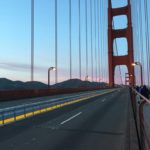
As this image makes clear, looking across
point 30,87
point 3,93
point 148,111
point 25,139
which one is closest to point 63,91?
point 30,87

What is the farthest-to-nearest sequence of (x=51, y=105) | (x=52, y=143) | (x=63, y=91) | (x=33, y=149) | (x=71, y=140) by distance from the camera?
(x=63, y=91)
(x=51, y=105)
(x=71, y=140)
(x=52, y=143)
(x=33, y=149)

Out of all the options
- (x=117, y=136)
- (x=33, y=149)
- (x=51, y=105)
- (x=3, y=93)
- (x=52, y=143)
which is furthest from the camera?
(x=3, y=93)

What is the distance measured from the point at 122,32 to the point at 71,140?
85.8 m

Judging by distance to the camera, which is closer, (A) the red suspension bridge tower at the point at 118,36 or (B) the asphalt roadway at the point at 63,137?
(B) the asphalt roadway at the point at 63,137

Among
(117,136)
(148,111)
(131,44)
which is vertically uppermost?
(131,44)

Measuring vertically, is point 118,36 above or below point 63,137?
above

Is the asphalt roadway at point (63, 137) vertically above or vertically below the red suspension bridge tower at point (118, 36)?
below

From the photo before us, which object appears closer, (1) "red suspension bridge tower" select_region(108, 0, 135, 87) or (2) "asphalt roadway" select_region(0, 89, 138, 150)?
(2) "asphalt roadway" select_region(0, 89, 138, 150)

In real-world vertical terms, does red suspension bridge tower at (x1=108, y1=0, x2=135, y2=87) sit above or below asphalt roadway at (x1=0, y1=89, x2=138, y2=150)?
above

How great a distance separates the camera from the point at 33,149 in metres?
7.67

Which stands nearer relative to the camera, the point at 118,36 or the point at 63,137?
the point at 63,137

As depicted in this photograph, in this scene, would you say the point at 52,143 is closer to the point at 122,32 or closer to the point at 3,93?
the point at 3,93

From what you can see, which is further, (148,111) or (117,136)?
(117,136)

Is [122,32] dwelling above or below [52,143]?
above
